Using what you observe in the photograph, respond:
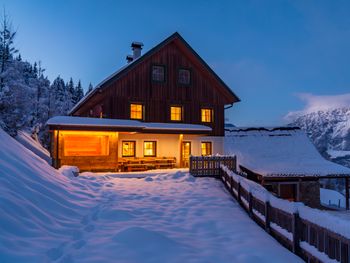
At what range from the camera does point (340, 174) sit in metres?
20.4

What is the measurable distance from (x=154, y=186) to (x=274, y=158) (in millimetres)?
14452

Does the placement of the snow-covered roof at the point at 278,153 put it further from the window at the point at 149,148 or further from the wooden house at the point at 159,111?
the window at the point at 149,148

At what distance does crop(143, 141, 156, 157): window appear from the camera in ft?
72.7

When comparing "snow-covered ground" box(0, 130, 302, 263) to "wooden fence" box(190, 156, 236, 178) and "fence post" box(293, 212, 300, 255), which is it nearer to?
"fence post" box(293, 212, 300, 255)

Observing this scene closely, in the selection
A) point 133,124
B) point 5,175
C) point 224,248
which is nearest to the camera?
point 224,248

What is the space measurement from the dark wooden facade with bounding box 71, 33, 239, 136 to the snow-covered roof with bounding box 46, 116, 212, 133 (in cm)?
139

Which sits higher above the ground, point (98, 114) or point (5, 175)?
point (98, 114)

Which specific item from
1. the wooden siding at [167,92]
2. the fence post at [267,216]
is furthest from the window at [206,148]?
the fence post at [267,216]

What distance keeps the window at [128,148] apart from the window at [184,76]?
6538 mm

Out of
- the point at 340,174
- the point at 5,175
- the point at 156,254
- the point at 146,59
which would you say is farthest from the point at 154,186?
the point at 340,174

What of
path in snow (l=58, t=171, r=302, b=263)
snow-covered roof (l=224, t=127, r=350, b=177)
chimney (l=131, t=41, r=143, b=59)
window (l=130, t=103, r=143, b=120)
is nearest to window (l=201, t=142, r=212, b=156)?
snow-covered roof (l=224, t=127, r=350, b=177)

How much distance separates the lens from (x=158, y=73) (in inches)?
909

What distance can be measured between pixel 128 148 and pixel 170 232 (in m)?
15.0

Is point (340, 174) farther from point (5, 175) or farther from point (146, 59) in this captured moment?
point (5, 175)
